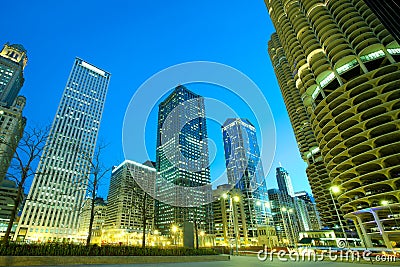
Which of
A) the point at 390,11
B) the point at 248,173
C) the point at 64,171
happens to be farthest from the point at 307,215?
the point at 390,11

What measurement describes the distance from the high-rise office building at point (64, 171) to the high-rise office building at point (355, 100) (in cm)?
7977

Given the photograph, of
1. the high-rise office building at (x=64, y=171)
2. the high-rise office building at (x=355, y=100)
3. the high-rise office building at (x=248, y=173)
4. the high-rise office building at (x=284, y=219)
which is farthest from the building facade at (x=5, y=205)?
the high-rise office building at (x=284, y=219)

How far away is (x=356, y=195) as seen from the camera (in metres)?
46.2

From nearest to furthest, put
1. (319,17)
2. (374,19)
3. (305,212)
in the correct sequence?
1. (374,19)
2. (319,17)
3. (305,212)

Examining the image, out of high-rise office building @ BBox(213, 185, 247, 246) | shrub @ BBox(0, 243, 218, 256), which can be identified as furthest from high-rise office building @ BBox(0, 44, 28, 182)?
high-rise office building @ BBox(213, 185, 247, 246)

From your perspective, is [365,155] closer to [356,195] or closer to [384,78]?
[356,195]

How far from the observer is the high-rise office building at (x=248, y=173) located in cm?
14350

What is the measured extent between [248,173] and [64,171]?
386 feet

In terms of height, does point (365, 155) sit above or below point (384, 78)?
below

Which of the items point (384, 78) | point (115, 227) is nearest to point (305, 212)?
point (115, 227)

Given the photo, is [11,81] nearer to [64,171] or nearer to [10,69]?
[10,69]

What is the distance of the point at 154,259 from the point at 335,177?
49.5 metres

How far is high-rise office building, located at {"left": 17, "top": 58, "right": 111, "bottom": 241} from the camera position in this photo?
8737cm

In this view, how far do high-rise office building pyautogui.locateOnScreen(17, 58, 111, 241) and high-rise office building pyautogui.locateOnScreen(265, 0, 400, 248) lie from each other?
79769 millimetres
